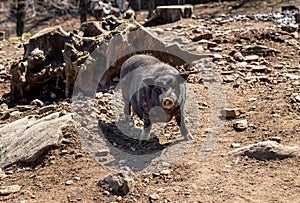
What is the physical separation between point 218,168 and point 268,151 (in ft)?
1.95

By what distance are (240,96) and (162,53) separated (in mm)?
1852

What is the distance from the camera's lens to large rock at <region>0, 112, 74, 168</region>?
5.76m

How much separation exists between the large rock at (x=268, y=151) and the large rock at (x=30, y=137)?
2252mm

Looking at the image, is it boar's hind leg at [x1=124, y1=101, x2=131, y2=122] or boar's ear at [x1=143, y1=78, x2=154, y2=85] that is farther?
boar's hind leg at [x1=124, y1=101, x2=131, y2=122]

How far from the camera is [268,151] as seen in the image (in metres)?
5.13

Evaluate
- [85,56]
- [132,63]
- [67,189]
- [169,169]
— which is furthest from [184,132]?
[85,56]

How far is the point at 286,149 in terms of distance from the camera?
5137mm

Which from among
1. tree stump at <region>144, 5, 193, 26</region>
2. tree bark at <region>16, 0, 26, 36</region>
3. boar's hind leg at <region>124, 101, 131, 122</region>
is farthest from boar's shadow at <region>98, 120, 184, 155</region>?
tree bark at <region>16, 0, 26, 36</region>

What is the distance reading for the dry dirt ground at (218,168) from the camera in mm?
4633

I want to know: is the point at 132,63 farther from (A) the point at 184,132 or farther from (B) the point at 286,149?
(B) the point at 286,149

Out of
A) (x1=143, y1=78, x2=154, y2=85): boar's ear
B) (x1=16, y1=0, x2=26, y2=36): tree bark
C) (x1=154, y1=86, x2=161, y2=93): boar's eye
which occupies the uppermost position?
(x1=143, y1=78, x2=154, y2=85): boar's ear

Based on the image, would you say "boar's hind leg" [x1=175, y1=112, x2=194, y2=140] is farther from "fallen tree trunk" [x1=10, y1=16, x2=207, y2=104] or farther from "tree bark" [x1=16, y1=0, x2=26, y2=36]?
"tree bark" [x1=16, y1=0, x2=26, y2=36]

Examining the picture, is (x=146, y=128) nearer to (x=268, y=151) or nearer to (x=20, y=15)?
(x=268, y=151)

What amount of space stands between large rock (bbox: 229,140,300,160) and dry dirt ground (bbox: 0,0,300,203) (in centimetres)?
7
